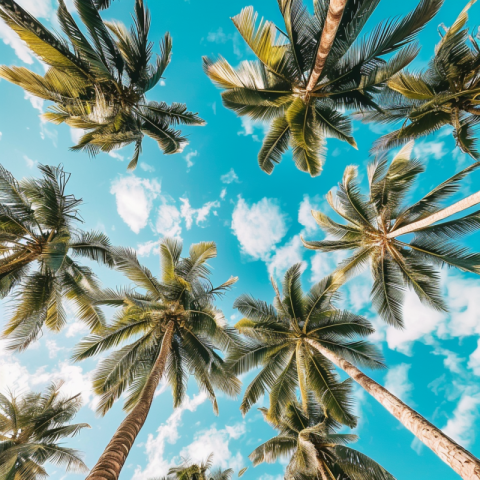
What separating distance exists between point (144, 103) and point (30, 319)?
879cm

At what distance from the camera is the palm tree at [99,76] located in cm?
688

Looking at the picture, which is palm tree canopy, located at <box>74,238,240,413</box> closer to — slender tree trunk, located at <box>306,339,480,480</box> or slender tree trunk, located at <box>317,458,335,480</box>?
slender tree trunk, located at <box>317,458,335,480</box>

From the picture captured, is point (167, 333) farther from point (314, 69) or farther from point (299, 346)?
point (314, 69)

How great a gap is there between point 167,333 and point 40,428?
7.94 m

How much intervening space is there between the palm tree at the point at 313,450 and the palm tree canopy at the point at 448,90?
35.4 ft

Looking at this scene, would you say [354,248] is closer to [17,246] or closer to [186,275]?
[186,275]

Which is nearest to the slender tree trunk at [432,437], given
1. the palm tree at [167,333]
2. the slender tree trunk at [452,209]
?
the palm tree at [167,333]

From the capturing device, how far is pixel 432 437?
447 centimetres

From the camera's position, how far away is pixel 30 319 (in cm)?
867

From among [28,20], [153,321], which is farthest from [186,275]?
[28,20]

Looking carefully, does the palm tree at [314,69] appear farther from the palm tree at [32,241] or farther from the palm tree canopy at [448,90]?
the palm tree at [32,241]

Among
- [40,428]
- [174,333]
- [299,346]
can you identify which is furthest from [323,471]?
[40,428]

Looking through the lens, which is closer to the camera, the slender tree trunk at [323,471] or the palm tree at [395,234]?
the slender tree trunk at [323,471]

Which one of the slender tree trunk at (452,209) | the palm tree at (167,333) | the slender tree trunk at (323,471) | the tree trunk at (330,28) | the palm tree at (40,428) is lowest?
the slender tree trunk at (323,471)
